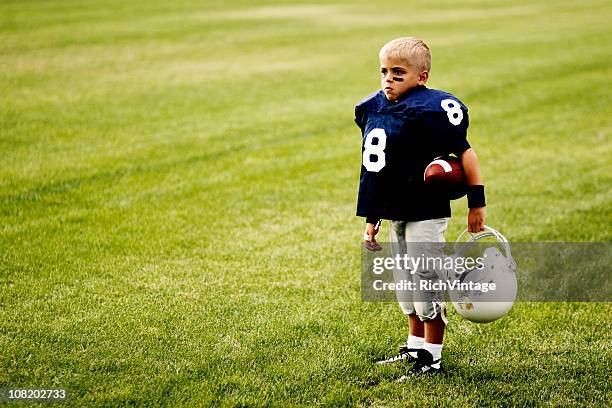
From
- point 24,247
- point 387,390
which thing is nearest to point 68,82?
point 24,247

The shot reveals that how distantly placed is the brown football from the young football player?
40mm

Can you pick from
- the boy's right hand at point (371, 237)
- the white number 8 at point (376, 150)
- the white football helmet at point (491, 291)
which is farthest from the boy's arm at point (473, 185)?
the boy's right hand at point (371, 237)

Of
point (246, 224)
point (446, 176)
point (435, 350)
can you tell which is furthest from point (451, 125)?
point (246, 224)

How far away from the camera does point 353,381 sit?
12.0ft

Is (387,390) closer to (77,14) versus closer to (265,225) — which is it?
(265,225)

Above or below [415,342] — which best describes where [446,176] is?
above

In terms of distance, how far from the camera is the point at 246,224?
20.3 feet

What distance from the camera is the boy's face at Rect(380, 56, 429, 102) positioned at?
3.40 m

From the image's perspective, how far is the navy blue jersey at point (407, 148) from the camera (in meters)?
3.39

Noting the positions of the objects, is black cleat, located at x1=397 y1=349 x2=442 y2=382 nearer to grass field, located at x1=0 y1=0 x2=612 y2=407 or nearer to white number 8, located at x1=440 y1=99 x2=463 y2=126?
grass field, located at x1=0 y1=0 x2=612 y2=407

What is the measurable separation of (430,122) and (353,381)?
4.64 ft

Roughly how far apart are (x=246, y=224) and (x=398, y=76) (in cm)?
303

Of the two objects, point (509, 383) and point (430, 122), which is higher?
point (430, 122)

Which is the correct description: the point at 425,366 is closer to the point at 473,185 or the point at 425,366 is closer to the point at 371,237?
the point at 371,237
